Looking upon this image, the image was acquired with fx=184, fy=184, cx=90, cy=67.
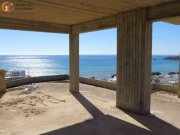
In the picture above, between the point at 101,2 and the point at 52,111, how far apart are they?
11.8 ft

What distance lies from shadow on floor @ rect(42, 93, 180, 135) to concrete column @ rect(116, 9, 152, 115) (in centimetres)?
57

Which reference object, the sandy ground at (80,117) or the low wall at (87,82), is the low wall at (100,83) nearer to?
the low wall at (87,82)

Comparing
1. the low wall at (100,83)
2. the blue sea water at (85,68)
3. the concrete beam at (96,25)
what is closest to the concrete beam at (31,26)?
the concrete beam at (96,25)

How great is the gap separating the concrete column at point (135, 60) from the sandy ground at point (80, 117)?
1.52 ft

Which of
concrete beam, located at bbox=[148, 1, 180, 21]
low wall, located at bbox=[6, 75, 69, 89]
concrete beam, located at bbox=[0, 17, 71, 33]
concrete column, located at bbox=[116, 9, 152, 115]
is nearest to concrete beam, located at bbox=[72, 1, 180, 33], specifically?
concrete beam, located at bbox=[148, 1, 180, 21]

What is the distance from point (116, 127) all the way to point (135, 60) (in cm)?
211

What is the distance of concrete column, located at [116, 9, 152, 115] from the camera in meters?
5.39

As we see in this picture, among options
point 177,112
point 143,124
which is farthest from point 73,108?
point 177,112

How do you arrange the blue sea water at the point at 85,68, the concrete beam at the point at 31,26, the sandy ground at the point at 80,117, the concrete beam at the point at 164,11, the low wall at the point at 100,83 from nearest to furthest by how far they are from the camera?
the sandy ground at the point at 80,117 → the concrete beam at the point at 164,11 → the concrete beam at the point at 31,26 → the low wall at the point at 100,83 → the blue sea water at the point at 85,68

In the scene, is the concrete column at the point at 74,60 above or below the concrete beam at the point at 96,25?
below

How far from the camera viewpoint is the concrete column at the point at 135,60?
5.39 metres

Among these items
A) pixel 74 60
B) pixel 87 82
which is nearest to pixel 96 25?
pixel 74 60

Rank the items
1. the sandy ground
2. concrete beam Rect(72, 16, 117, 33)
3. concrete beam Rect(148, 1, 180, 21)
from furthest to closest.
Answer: concrete beam Rect(72, 16, 117, 33), concrete beam Rect(148, 1, 180, 21), the sandy ground

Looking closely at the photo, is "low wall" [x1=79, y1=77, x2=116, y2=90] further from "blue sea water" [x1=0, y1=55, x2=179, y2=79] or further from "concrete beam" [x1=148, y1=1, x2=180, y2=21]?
"blue sea water" [x1=0, y1=55, x2=179, y2=79]
